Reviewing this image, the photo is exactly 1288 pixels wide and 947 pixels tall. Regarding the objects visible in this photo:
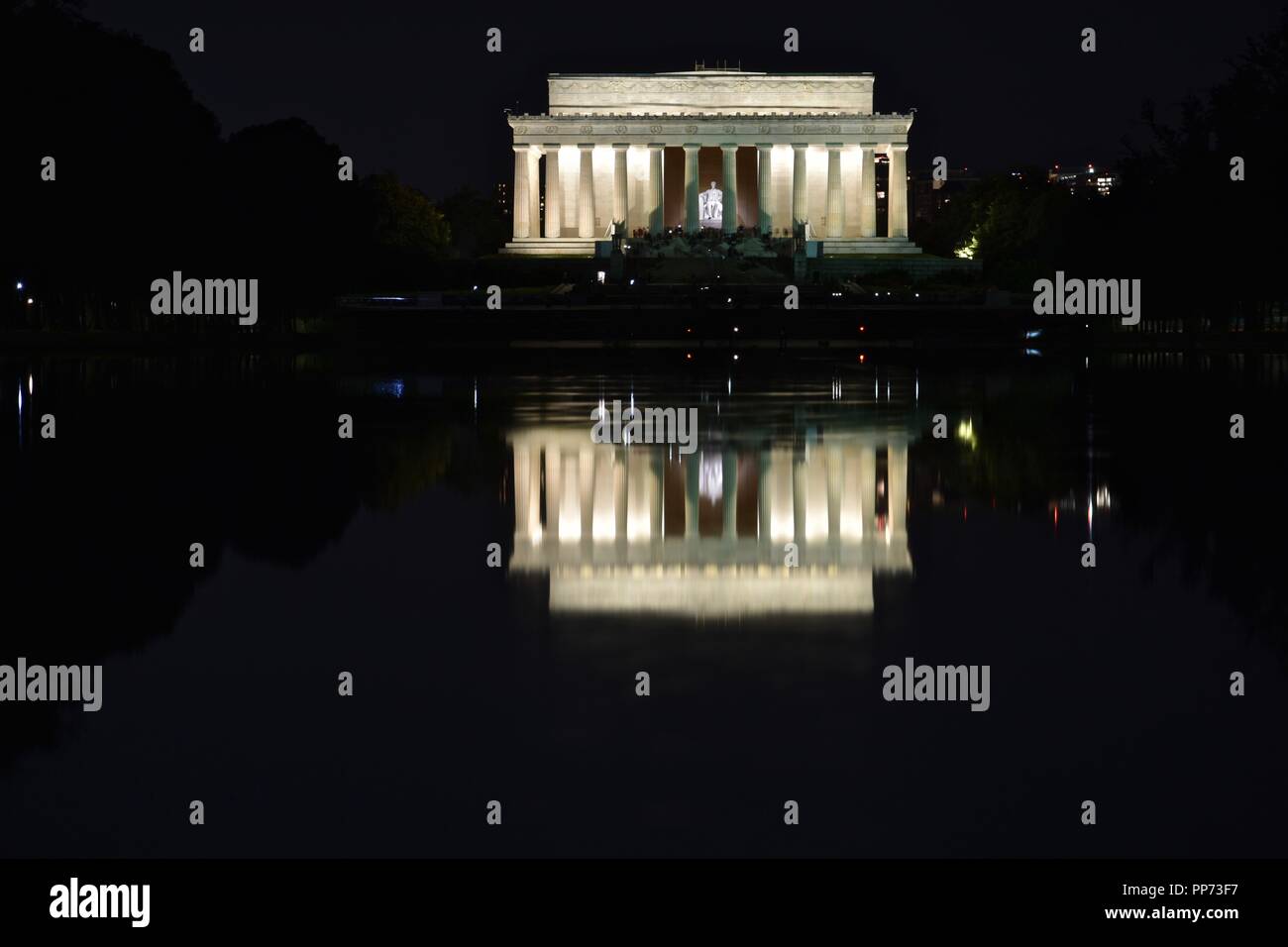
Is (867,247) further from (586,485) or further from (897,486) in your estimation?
(586,485)

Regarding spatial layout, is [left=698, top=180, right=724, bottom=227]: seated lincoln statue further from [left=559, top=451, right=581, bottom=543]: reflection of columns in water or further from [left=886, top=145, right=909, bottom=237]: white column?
[left=559, top=451, right=581, bottom=543]: reflection of columns in water

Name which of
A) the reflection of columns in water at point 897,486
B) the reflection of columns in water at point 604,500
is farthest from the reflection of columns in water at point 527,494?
the reflection of columns in water at point 897,486

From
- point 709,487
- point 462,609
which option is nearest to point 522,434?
point 709,487

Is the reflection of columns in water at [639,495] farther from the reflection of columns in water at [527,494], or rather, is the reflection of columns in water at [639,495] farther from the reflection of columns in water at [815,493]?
the reflection of columns in water at [815,493]

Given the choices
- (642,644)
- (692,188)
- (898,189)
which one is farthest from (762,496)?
(692,188)

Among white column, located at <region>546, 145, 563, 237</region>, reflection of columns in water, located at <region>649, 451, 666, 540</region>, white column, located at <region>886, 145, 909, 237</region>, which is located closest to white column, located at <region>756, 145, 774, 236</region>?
white column, located at <region>886, 145, 909, 237</region>
